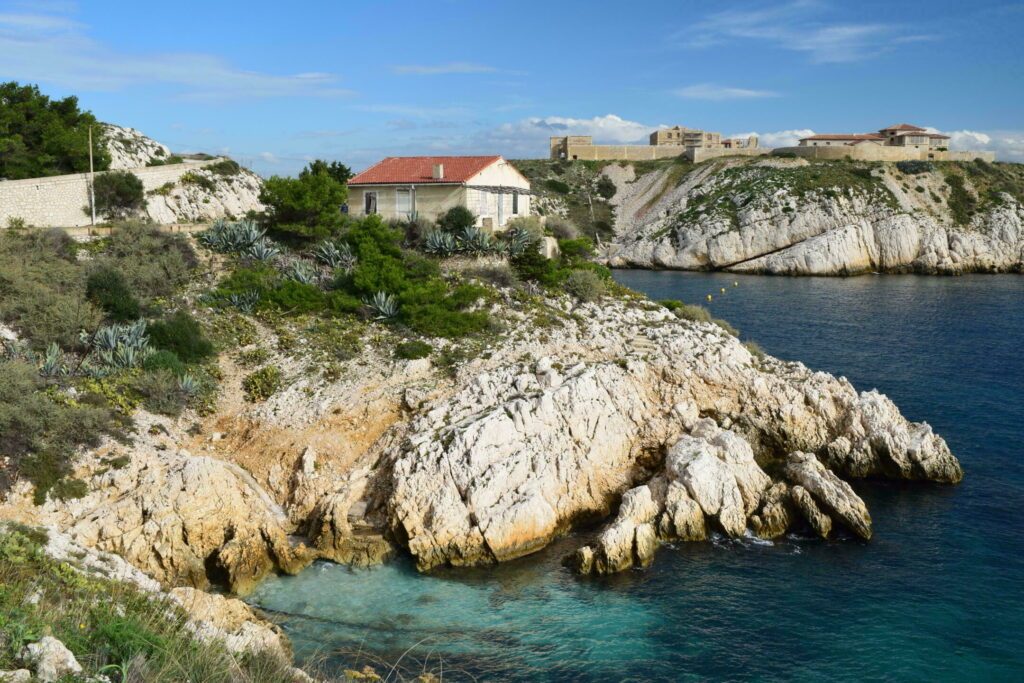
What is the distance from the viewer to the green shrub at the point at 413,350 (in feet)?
86.5

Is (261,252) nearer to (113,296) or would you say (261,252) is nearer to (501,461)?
(113,296)

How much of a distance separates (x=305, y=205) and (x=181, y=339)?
12.4 meters

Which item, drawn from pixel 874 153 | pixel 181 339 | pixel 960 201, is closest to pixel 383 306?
pixel 181 339

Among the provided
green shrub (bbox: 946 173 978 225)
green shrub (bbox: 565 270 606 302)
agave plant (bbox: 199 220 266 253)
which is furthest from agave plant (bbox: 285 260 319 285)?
green shrub (bbox: 946 173 978 225)

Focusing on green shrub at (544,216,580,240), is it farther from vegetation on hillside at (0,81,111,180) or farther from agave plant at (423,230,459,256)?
vegetation on hillside at (0,81,111,180)

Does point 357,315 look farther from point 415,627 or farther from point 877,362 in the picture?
point 877,362

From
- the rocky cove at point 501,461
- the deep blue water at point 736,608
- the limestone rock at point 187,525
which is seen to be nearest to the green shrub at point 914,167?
the rocky cove at point 501,461

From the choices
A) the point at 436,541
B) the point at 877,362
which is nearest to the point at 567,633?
the point at 436,541

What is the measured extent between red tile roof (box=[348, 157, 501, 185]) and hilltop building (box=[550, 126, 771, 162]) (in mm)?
73809

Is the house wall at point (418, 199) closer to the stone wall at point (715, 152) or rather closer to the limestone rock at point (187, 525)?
the limestone rock at point (187, 525)

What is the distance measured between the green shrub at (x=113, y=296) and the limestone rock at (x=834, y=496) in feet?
74.7

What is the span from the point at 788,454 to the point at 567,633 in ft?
39.9

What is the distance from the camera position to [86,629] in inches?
362

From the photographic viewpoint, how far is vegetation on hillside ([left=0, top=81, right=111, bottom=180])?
41125mm
